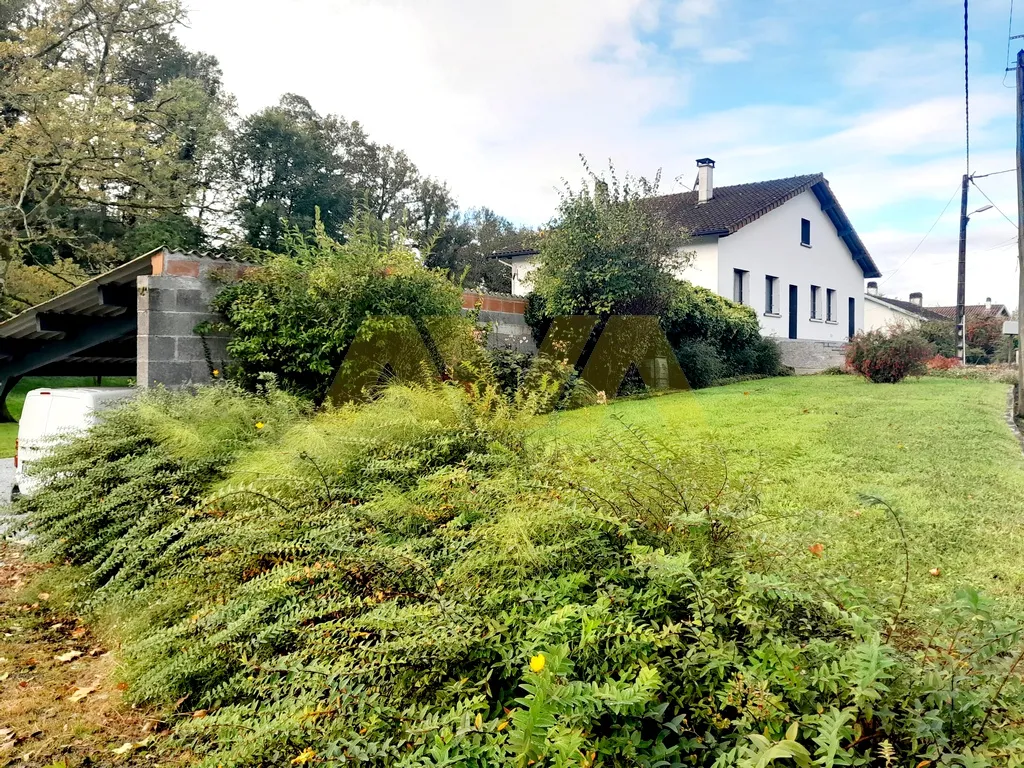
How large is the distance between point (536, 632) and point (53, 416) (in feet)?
16.8

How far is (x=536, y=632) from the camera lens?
71.3 inches

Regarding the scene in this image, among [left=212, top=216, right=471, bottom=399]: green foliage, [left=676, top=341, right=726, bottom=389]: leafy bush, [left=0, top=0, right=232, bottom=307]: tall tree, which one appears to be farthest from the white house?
[left=212, top=216, right=471, bottom=399]: green foliage

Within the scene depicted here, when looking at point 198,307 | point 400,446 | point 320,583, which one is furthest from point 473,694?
point 198,307

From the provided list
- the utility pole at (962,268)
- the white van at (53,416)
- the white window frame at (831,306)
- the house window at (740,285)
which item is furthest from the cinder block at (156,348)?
the utility pole at (962,268)

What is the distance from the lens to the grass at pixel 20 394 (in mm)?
10584

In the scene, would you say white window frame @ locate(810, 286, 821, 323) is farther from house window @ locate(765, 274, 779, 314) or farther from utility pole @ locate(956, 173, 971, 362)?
utility pole @ locate(956, 173, 971, 362)

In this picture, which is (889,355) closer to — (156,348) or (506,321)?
(506,321)

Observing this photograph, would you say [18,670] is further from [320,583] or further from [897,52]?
[897,52]

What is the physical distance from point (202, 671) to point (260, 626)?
0.37 m

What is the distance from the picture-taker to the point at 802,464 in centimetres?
536

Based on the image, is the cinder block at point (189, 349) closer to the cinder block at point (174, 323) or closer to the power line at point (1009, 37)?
the cinder block at point (174, 323)

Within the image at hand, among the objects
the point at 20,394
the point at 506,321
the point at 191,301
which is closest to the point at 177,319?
the point at 191,301

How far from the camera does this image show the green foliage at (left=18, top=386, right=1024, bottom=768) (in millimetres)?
1472

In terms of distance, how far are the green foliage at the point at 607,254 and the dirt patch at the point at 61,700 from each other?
9.50m
